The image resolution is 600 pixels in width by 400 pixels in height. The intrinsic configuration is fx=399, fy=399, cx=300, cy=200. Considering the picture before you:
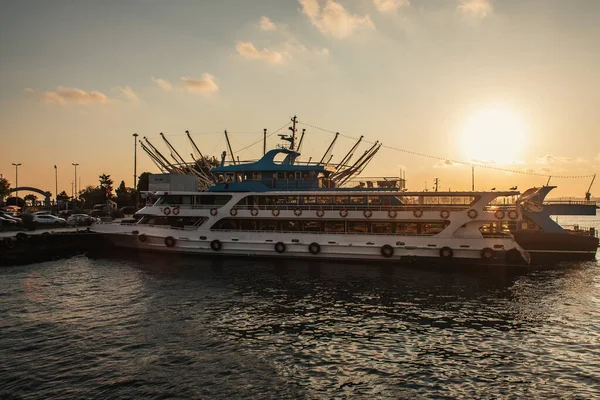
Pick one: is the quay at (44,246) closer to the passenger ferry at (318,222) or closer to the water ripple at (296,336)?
the passenger ferry at (318,222)

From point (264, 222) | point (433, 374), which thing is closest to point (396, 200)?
point (264, 222)

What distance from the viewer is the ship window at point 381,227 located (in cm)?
3281

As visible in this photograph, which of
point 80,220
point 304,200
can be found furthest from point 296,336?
point 80,220

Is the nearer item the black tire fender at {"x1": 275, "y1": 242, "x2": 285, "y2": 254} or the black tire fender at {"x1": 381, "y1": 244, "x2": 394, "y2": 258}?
the black tire fender at {"x1": 381, "y1": 244, "x2": 394, "y2": 258}

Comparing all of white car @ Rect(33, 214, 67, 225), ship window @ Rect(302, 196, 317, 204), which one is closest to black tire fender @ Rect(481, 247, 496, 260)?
ship window @ Rect(302, 196, 317, 204)

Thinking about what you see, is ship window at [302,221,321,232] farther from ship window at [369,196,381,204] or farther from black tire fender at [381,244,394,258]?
black tire fender at [381,244,394,258]

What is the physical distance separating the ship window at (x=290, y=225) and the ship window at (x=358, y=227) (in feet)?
14.6

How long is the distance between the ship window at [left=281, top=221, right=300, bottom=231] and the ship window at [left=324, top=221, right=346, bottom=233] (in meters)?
2.44

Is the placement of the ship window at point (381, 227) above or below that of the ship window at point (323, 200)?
below

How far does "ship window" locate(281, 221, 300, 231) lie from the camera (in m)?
34.4

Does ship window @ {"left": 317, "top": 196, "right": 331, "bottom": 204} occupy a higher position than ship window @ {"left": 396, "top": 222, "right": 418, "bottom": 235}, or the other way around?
ship window @ {"left": 317, "top": 196, "right": 331, "bottom": 204}

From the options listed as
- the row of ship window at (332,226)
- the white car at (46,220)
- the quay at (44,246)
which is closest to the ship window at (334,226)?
the row of ship window at (332,226)

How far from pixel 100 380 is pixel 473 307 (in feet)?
56.8

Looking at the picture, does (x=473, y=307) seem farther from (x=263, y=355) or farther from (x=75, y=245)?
(x=75, y=245)
